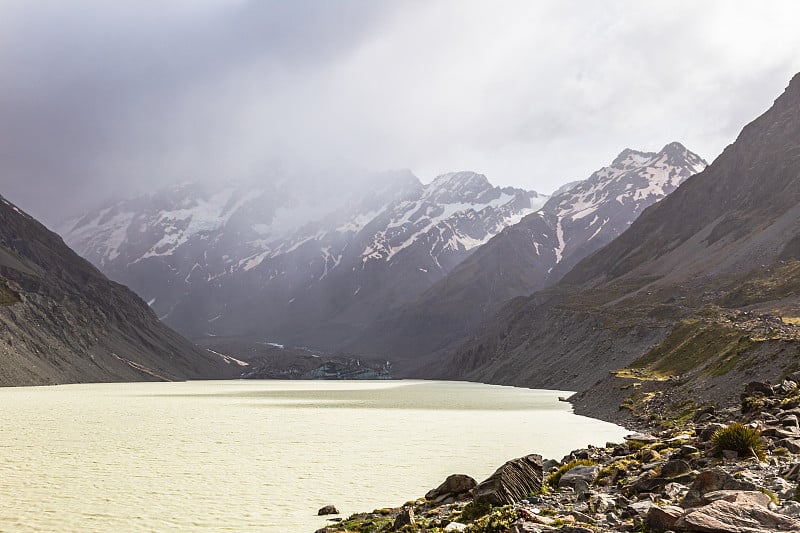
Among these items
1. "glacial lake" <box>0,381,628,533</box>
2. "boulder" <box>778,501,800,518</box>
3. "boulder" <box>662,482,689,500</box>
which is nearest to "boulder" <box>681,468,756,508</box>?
"boulder" <box>662,482,689,500</box>

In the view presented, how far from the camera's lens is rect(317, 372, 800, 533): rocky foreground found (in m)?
16.3

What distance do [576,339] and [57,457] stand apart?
141 metres

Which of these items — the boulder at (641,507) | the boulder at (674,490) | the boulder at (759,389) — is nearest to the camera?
the boulder at (641,507)

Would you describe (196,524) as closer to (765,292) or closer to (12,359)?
(765,292)

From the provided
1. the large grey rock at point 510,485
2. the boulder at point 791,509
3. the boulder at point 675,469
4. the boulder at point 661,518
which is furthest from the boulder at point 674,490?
the large grey rock at point 510,485

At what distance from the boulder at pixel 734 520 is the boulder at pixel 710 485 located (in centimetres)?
219

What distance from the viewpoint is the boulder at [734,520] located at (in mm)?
14992

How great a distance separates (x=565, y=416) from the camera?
260 feet

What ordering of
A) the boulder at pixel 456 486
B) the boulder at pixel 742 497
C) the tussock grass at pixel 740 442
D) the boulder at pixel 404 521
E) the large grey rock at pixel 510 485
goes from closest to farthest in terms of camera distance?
the boulder at pixel 742 497, the boulder at pixel 404 521, the large grey rock at pixel 510 485, the tussock grass at pixel 740 442, the boulder at pixel 456 486

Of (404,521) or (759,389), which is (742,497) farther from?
(759,389)

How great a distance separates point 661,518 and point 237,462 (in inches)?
1220

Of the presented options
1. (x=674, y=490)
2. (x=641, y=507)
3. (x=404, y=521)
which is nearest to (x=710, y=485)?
(x=674, y=490)

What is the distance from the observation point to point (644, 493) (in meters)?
21.1

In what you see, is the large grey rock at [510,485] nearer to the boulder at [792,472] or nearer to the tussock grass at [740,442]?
the tussock grass at [740,442]
